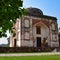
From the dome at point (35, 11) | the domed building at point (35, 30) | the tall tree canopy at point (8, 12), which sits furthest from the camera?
the dome at point (35, 11)

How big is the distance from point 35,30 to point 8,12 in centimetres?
2689

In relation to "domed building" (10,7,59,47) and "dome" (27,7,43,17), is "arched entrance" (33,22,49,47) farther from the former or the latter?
"dome" (27,7,43,17)

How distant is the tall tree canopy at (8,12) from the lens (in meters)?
6.63

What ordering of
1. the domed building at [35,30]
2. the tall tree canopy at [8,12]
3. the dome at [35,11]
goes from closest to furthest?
1. the tall tree canopy at [8,12]
2. the domed building at [35,30]
3. the dome at [35,11]

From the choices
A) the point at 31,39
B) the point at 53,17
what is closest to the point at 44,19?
the point at 53,17

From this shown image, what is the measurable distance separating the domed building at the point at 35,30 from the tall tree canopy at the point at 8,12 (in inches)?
930

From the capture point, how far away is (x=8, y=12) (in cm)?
664

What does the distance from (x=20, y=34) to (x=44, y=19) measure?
17.9 ft

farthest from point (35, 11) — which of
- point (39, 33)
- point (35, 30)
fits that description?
point (39, 33)

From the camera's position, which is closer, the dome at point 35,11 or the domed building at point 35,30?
the domed building at point 35,30

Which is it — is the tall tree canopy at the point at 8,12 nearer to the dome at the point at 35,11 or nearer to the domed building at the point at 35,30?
the domed building at the point at 35,30

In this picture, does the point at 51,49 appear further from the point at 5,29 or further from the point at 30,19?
the point at 5,29

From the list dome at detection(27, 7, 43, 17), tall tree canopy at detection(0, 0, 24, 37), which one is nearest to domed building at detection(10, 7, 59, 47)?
dome at detection(27, 7, 43, 17)

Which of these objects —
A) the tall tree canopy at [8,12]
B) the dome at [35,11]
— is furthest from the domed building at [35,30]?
the tall tree canopy at [8,12]
